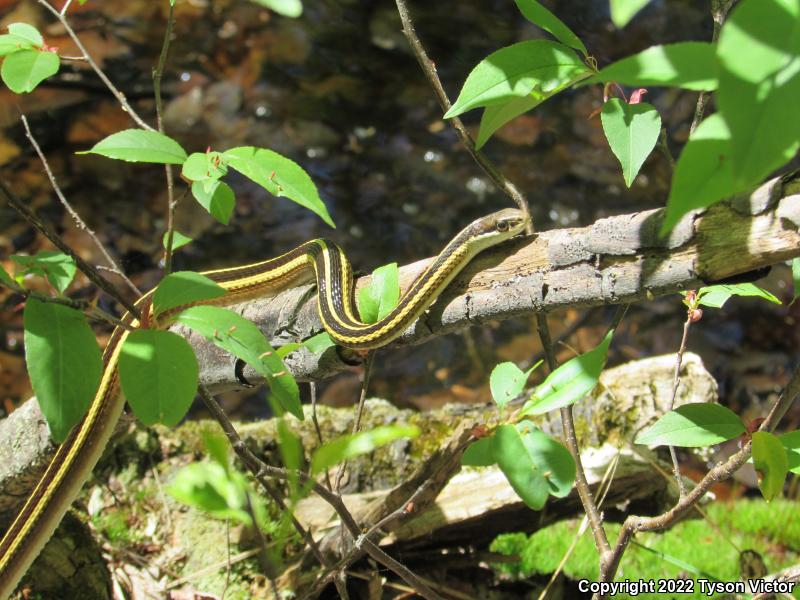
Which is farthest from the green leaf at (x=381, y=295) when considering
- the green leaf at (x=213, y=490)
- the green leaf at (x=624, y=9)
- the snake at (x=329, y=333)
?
the green leaf at (x=624, y=9)

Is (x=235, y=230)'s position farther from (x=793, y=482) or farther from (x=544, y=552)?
(x=793, y=482)

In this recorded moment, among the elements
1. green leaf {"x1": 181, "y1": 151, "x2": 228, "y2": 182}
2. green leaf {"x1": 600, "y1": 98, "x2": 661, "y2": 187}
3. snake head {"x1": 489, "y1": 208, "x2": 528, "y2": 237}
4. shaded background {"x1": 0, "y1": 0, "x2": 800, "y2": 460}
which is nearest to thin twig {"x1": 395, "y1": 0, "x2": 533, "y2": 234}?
snake head {"x1": 489, "y1": 208, "x2": 528, "y2": 237}

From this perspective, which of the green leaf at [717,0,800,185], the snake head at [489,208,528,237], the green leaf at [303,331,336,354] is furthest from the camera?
the snake head at [489,208,528,237]

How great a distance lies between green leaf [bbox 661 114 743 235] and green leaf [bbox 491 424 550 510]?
51 centimetres

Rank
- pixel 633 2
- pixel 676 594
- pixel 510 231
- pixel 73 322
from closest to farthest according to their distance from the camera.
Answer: pixel 633 2, pixel 73 322, pixel 510 231, pixel 676 594

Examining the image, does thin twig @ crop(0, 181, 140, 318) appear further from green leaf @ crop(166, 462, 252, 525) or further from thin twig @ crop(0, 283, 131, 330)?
green leaf @ crop(166, 462, 252, 525)

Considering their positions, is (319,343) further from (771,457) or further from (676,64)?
(676,64)

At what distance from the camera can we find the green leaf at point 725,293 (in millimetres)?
1511

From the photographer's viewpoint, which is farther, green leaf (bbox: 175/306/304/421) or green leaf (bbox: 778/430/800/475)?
green leaf (bbox: 778/430/800/475)

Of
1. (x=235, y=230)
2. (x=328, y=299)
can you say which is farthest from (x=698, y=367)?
(x=235, y=230)

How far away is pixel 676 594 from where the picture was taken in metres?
2.38

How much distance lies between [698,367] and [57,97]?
490 centimetres

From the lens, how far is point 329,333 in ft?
6.31

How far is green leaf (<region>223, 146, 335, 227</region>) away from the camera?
42.7 inches
